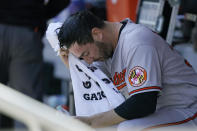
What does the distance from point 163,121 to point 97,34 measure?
1.96 ft

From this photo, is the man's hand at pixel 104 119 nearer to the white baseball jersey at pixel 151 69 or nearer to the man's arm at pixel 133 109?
the man's arm at pixel 133 109

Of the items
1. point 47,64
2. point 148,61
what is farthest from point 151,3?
point 47,64

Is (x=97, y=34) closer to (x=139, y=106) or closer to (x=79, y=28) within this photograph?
(x=79, y=28)

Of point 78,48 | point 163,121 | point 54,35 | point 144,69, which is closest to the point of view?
point 144,69

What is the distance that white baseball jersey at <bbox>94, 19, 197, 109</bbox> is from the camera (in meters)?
1.80

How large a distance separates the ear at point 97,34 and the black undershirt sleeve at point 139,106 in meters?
0.40

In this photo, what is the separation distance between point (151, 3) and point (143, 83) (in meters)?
1.59

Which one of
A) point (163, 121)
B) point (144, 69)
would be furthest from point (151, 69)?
point (163, 121)

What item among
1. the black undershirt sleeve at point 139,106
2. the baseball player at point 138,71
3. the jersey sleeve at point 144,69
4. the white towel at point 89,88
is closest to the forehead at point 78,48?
the baseball player at point 138,71

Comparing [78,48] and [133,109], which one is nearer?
[133,109]

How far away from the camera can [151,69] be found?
5.87 feet

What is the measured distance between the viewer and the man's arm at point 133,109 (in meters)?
1.79

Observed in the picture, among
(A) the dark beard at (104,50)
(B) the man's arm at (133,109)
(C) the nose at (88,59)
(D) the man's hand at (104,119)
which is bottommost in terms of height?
(D) the man's hand at (104,119)

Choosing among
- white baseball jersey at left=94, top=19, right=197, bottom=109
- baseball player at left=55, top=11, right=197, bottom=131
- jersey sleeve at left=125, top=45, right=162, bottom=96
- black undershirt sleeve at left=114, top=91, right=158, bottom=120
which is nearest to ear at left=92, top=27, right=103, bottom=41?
baseball player at left=55, top=11, right=197, bottom=131
